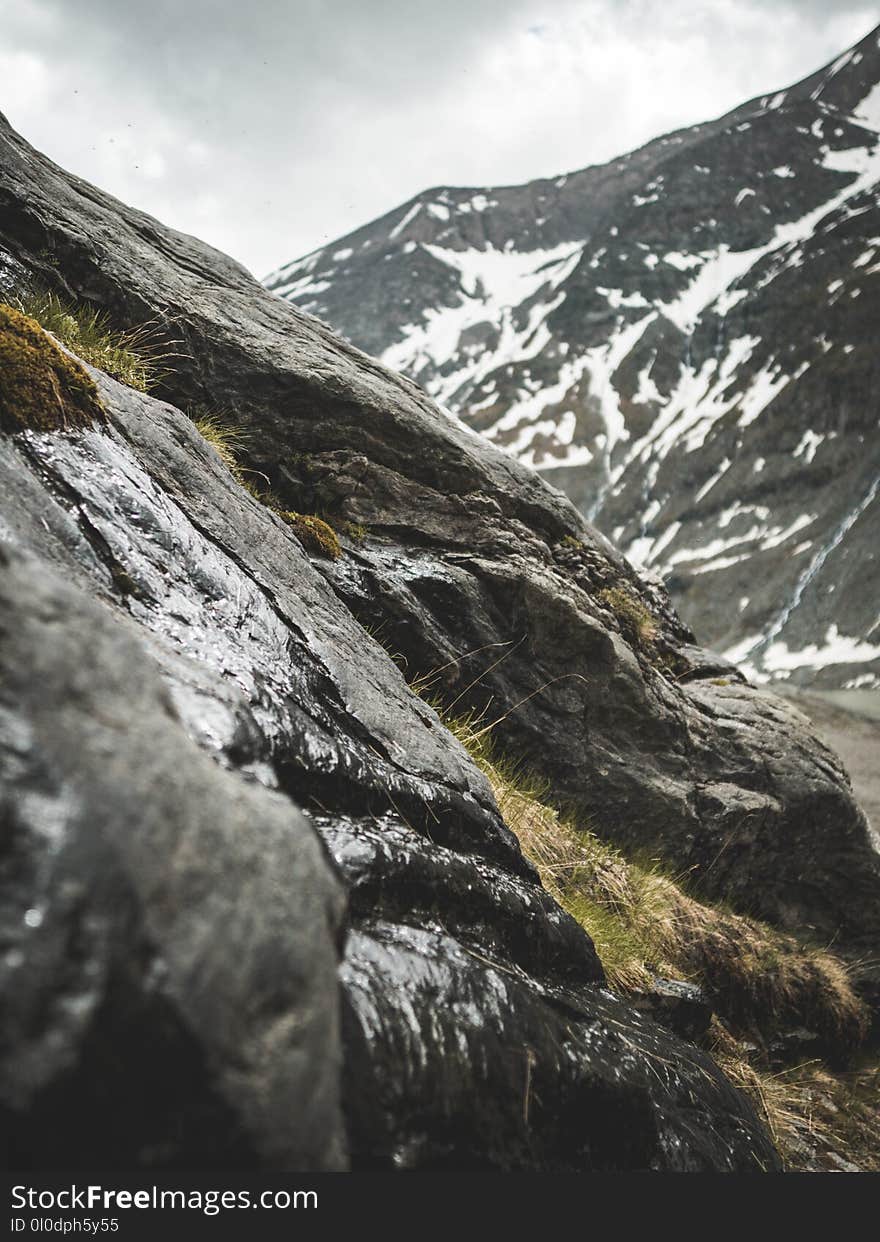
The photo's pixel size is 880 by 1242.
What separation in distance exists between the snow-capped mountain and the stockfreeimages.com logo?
1710 centimetres

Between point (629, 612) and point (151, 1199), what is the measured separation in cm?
785

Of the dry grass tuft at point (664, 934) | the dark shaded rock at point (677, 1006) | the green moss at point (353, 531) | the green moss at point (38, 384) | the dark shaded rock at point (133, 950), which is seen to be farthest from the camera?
the green moss at point (353, 531)

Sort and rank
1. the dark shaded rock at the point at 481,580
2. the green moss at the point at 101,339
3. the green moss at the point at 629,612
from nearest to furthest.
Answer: the green moss at the point at 101,339 → the dark shaded rock at the point at 481,580 → the green moss at the point at 629,612

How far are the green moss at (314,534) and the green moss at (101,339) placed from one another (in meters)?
1.65

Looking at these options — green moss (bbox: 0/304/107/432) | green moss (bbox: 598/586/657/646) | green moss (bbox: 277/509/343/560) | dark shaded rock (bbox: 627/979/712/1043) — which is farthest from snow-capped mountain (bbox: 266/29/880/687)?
green moss (bbox: 0/304/107/432)

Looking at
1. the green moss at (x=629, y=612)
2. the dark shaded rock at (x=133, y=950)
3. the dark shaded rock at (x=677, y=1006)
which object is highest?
the green moss at (x=629, y=612)

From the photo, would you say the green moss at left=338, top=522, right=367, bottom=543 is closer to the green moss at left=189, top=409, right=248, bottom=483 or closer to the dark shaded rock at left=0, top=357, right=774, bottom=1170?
the green moss at left=189, top=409, right=248, bottom=483

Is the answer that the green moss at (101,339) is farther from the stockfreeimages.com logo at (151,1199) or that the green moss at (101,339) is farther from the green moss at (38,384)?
the stockfreeimages.com logo at (151,1199)

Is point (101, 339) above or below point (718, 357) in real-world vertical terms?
below

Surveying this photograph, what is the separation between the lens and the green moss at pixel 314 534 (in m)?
6.32

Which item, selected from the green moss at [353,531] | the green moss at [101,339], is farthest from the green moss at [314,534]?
the green moss at [101,339]

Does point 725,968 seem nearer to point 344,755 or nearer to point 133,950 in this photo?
point 344,755

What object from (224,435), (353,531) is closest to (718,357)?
(353,531)

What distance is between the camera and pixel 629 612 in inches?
345
